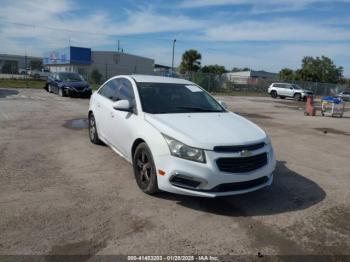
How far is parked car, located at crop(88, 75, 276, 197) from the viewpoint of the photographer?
4.14m

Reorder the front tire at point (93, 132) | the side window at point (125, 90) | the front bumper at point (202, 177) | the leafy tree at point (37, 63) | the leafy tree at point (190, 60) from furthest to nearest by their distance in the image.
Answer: the leafy tree at point (37, 63), the leafy tree at point (190, 60), the front tire at point (93, 132), the side window at point (125, 90), the front bumper at point (202, 177)

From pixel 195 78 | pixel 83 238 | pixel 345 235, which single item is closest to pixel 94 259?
pixel 83 238

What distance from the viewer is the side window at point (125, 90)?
5.68 metres

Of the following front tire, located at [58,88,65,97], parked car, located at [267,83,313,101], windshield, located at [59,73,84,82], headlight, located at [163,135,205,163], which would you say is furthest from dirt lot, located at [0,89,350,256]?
parked car, located at [267,83,313,101]

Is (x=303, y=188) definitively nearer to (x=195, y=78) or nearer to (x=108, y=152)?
(x=108, y=152)

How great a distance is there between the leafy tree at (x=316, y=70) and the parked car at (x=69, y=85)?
179ft

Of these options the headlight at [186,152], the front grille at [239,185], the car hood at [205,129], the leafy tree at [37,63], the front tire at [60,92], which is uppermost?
the leafy tree at [37,63]

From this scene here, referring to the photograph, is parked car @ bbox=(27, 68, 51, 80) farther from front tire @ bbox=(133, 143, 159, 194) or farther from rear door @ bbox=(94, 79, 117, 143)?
front tire @ bbox=(133, 143, 159, 194)

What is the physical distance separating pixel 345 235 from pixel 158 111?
2.90 meters

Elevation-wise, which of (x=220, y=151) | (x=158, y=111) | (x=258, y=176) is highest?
(x=158, y=111)

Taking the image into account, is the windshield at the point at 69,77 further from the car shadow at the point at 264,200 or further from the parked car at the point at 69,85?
the car shadow at the point at 264,200

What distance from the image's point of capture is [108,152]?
679 cm

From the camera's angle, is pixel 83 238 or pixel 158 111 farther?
pixel 158 111

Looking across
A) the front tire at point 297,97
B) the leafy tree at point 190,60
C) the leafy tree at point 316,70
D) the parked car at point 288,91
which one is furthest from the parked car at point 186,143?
the leafy tree at point 316,70
